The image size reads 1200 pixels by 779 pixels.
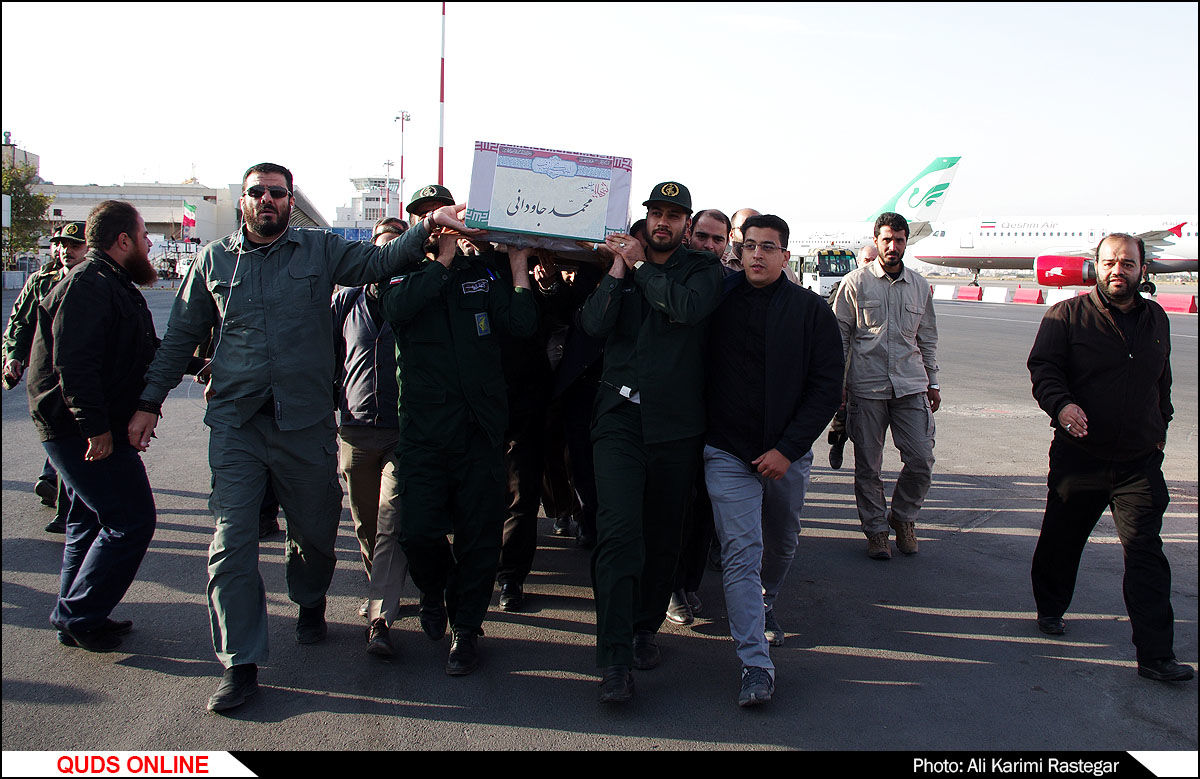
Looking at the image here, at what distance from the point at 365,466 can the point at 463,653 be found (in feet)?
4.22

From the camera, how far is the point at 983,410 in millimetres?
11133

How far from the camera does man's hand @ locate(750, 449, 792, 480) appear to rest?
379 cm

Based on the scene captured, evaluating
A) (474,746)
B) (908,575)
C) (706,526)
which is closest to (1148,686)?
(908,575)

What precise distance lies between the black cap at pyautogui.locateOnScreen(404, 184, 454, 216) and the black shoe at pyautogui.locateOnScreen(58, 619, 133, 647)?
8.41ft

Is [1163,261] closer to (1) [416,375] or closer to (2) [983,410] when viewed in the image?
(2) [983,410]

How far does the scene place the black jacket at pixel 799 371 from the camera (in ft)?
12.7

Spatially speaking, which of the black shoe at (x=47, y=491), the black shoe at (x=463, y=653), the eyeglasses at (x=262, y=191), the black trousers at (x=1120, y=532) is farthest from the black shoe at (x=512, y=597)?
the black shoe at (x=47, y=491)

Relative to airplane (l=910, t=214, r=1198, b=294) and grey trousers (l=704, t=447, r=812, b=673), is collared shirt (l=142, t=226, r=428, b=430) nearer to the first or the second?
grey trousers (l=704, t=447, r=812, b=673)

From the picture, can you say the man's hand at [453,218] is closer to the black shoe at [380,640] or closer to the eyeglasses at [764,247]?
the eyeglasses at [764,247]

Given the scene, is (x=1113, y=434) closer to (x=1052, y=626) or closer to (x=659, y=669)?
(x=1052, y=626)

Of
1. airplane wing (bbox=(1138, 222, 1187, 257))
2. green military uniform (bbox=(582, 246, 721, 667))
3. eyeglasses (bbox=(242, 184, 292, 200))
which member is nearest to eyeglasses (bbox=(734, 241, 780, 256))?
green military uniform (bbox=(582, 246, 721, 667))

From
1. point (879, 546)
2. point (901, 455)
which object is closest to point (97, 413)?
point (879, 546)

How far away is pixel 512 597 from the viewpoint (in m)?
4.70

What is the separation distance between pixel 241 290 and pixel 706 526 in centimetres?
281
